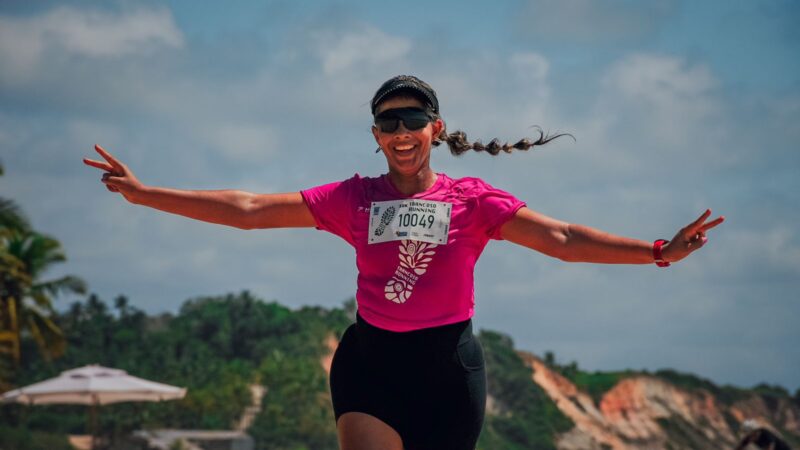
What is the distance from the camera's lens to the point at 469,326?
447cm

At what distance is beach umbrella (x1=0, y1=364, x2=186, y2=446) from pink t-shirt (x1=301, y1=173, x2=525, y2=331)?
1727 centimetres

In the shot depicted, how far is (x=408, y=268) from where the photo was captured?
431 centimetres

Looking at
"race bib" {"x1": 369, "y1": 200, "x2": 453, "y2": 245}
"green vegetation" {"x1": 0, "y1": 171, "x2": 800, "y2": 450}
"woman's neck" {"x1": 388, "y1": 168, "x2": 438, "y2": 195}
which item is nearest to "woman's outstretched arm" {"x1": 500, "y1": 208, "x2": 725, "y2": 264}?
"race bib" {"x1": 369, "y1": 200, "x2": 453, "y2": 245}

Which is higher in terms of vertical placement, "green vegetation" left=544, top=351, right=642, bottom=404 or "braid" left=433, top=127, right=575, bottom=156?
"green vegetation" left=544, top=351, right=642, bottom=404

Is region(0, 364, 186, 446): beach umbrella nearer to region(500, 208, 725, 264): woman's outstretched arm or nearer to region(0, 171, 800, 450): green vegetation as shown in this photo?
region(0, 171, 800, 450): green vegetation

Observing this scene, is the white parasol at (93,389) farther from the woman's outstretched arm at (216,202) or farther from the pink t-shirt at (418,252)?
the pink t-shirt at (418,252)

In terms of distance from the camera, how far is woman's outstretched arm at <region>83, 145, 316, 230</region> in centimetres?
446

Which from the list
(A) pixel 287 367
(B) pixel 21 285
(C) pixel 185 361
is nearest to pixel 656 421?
(A) pixel 287 367

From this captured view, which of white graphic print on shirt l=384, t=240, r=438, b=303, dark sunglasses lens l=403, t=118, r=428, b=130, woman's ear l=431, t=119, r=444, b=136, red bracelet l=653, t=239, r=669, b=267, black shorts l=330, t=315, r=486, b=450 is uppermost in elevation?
woman's ear l=431, t=119, r=444, b=136

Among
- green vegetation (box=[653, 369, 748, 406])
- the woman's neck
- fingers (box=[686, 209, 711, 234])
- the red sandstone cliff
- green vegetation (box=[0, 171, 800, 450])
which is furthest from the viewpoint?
green vegetation (box=[653, 369, 748, 406])

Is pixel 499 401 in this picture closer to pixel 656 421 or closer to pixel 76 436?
pixel 656 421

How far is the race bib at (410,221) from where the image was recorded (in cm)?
434

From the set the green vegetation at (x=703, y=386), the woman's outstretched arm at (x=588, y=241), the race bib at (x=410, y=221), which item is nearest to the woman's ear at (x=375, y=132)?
the race bib at (x=410, y=221)

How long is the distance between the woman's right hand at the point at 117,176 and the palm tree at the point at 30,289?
2413cm
